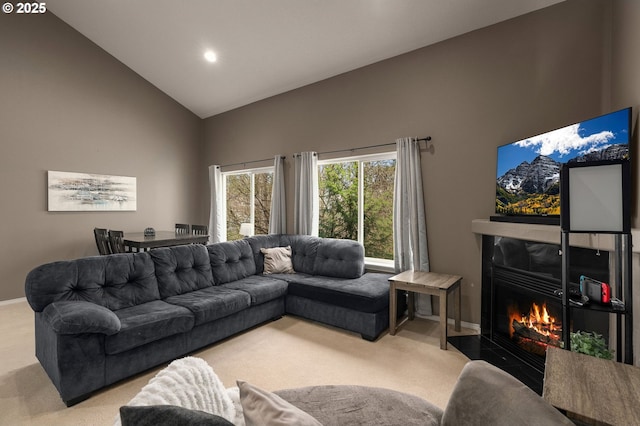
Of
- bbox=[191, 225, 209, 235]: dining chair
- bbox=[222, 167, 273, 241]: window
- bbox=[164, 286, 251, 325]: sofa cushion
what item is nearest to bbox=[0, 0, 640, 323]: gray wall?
bbox=[222, 167, 273, 241]: window

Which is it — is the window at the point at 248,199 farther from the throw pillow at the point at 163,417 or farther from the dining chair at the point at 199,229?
the throw pillow at the point at 163,417

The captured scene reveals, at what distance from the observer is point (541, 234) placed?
2.34m

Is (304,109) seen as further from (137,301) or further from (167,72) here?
(137,301)

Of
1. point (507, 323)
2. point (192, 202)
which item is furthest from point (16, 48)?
point (507, 323)

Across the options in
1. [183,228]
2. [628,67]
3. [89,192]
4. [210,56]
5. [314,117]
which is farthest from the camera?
[183,228]

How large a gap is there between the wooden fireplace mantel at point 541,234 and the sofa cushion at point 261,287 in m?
2.29

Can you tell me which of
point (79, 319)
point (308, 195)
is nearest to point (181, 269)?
point (79, 319)

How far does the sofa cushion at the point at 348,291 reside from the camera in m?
3.13

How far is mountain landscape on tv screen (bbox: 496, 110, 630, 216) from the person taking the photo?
2.02 metres

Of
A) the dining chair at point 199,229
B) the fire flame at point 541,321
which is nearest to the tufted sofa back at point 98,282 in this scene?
the dining chair at point 199,229

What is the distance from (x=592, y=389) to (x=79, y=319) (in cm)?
289

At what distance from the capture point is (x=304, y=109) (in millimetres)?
4859

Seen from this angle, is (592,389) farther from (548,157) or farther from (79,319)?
(79,319)

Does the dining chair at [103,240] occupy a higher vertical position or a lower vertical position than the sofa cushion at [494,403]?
higher
